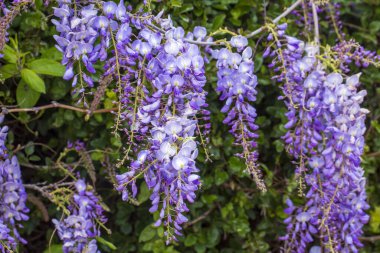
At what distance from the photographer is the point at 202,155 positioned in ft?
7.07

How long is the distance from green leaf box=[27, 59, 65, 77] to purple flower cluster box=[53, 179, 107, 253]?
37 centimetres

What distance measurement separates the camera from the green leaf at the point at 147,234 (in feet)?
7.19

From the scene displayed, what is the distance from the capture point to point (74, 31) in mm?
1687

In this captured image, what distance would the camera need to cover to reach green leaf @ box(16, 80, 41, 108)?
6.59 ft

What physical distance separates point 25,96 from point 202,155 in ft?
2.01

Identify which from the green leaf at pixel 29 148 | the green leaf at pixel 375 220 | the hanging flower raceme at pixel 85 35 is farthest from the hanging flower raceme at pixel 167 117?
the green leaf at pixel 375 220

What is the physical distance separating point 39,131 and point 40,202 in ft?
0.92

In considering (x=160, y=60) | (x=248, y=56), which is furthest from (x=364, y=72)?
(x=160, y=60)

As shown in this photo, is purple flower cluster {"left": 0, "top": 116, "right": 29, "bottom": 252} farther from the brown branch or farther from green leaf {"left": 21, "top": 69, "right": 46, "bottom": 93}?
green leaf {"left": 21, "top": 69, "right": 46, "bottom": 93}

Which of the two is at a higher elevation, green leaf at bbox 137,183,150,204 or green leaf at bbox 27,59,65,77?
green leaf at bbox 27,59,65,77

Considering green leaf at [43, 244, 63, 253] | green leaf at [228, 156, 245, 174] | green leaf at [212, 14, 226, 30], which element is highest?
green leaf at [212, 14, 226, 30]

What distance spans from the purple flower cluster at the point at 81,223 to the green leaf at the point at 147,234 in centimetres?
20

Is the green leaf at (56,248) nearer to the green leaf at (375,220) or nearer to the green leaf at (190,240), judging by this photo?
the green leaf at (190,240)

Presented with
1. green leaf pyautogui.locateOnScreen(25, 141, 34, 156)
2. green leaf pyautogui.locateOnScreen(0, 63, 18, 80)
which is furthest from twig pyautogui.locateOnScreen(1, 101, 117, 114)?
green leaf pyautogui.locateOnScreen(25, 141, 34, 156)
